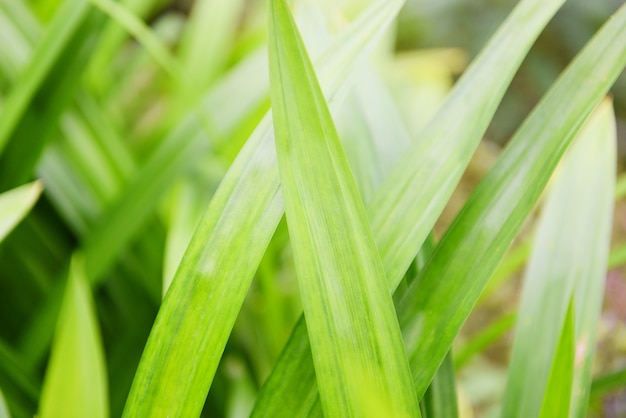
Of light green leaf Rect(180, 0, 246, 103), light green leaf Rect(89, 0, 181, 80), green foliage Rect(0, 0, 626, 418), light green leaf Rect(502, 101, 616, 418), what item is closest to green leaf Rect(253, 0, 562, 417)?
green foliage Rect(0, 0, 626, 418)

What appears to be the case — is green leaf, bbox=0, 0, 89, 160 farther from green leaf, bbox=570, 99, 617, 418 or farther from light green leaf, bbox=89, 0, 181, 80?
green leaf, bbox=570, 99, 617, 418

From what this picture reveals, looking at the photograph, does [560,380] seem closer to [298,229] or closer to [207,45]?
[298,229]

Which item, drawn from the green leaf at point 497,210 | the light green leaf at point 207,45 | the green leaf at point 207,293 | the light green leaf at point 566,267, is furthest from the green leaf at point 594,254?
the light green leaf at point 207,45

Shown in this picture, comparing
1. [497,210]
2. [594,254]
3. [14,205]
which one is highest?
[14,205]

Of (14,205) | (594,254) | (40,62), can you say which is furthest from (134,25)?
(594,254)

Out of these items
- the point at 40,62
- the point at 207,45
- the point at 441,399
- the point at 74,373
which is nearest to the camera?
the point at 74,373

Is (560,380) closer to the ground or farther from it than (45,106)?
closer to the ground

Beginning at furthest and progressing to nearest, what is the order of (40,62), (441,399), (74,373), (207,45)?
Answer: 1. (207,45)
2. (40,62)
3. (441,399)
4. (74,373)

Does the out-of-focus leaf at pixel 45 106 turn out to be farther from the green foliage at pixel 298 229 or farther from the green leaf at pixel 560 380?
the green leaf at pixel 560 380
